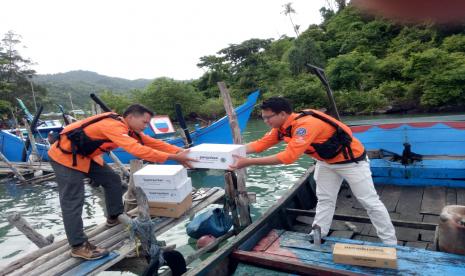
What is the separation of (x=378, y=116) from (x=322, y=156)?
77.9 feet

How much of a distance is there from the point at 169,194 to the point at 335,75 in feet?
92.6

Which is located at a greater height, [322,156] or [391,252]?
[322,156]

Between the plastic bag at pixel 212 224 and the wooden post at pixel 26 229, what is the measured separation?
6.89 ft

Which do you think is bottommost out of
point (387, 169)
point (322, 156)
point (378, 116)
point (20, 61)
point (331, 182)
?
point (378, 116)

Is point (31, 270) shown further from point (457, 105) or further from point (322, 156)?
point (457, 105)

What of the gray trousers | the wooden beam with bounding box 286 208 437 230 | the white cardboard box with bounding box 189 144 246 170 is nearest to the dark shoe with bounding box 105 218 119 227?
the gray trousers

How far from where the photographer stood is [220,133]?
12.6m

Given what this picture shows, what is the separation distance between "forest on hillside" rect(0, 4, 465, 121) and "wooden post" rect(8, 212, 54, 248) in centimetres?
1459

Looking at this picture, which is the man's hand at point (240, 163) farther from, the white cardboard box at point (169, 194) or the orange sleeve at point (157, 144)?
the orange sleeve at point (157, 144)

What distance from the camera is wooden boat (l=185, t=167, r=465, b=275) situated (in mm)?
3141

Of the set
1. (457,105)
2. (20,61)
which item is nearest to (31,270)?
(457,105)

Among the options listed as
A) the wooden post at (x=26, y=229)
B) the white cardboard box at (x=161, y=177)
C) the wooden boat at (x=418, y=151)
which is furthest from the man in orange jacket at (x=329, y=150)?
the wooden post at (x=26, y=229)

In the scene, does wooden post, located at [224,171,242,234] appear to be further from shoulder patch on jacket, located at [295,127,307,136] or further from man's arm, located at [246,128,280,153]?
shoulder patch on jacket, located at [295,127,307,136]

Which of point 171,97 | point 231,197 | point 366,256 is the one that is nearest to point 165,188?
point 231,197
